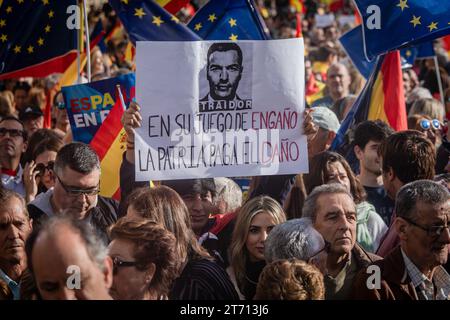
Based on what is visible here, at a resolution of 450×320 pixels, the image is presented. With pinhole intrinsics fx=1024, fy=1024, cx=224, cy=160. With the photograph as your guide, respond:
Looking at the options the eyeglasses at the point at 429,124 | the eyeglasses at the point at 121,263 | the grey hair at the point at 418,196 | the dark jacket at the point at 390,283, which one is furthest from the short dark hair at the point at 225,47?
the eyeglasses at the point at 429,124

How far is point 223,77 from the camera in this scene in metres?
6.23

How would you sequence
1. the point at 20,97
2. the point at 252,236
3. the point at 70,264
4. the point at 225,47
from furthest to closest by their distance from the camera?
the point at 20,97 < the point at 225,47 < the point at 252,236 < the point at 70,264

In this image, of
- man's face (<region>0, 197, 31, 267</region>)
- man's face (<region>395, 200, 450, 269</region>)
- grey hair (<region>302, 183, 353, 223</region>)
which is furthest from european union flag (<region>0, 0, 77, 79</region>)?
man's face (<region>395, 200, 450, 269</region>)

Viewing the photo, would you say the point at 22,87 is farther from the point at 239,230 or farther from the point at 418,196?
the point at 418,196

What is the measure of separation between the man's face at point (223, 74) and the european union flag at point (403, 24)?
1768 millimetres

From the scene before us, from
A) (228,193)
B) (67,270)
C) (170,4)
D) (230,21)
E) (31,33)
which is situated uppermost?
(170,4)

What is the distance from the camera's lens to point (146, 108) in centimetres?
612

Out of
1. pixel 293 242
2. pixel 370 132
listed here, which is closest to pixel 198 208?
pixel 293 242

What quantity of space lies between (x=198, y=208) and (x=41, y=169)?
163cm

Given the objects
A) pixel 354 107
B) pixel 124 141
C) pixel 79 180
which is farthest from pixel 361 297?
pixel 354 107

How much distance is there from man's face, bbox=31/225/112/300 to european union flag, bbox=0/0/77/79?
5148 mm

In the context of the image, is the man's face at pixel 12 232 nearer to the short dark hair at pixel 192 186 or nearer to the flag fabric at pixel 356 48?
the short dark hair at pixel 192 186

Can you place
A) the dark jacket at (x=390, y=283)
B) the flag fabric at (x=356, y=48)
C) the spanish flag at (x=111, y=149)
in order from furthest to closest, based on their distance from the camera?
the flag fabric at (x=356, y=48) < the spanish flag at (x=111, y=149) < the dark jacket at (x=390, y=283)

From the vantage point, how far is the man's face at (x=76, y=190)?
6.29 m
